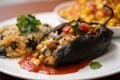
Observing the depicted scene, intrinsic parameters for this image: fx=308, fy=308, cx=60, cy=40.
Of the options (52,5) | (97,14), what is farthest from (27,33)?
(52,5)

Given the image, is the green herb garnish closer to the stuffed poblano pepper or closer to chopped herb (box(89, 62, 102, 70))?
the stuffed poblano pepper

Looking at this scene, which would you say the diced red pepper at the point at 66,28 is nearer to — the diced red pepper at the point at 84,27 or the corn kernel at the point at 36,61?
the diced red pepper at the point at 84,27

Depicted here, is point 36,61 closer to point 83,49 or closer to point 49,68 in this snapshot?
point 49,68

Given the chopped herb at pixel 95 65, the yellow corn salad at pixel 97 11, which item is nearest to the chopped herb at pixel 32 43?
the chopped herb at pixel 95 65

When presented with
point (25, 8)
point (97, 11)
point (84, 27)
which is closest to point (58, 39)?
point (84, 27)

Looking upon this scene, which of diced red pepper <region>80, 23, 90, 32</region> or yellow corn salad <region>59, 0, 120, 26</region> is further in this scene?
yellow corn salad <region>59, 0, 120, 26</region>


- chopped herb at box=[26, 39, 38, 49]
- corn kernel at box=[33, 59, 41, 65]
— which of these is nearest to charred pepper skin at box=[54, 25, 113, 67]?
corn kernel at box=[33, 59, 41, 65]
